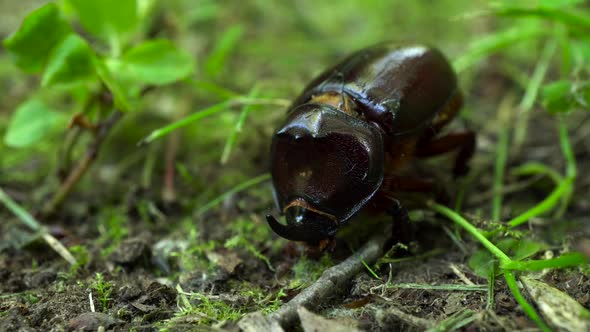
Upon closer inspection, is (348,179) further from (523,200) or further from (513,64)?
(513,64)

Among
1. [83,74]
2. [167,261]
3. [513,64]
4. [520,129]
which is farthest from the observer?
[513,64]

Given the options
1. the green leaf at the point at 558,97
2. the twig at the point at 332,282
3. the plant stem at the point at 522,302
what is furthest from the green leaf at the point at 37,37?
the green leaf at the point at 558,97

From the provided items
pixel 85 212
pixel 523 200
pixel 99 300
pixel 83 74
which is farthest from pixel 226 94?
pixel 523 200

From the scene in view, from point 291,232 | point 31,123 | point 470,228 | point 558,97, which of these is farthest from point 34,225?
point 558,97

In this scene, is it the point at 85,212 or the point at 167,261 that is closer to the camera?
the point at 167,261

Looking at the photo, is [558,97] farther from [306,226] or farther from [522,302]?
[306,226]

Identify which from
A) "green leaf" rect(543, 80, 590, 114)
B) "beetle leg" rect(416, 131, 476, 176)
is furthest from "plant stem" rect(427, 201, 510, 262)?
"green leaf" rect(543, 80, 590, 114)

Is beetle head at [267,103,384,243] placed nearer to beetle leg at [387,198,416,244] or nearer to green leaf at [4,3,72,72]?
beetle leg at [387,198,416,244]
